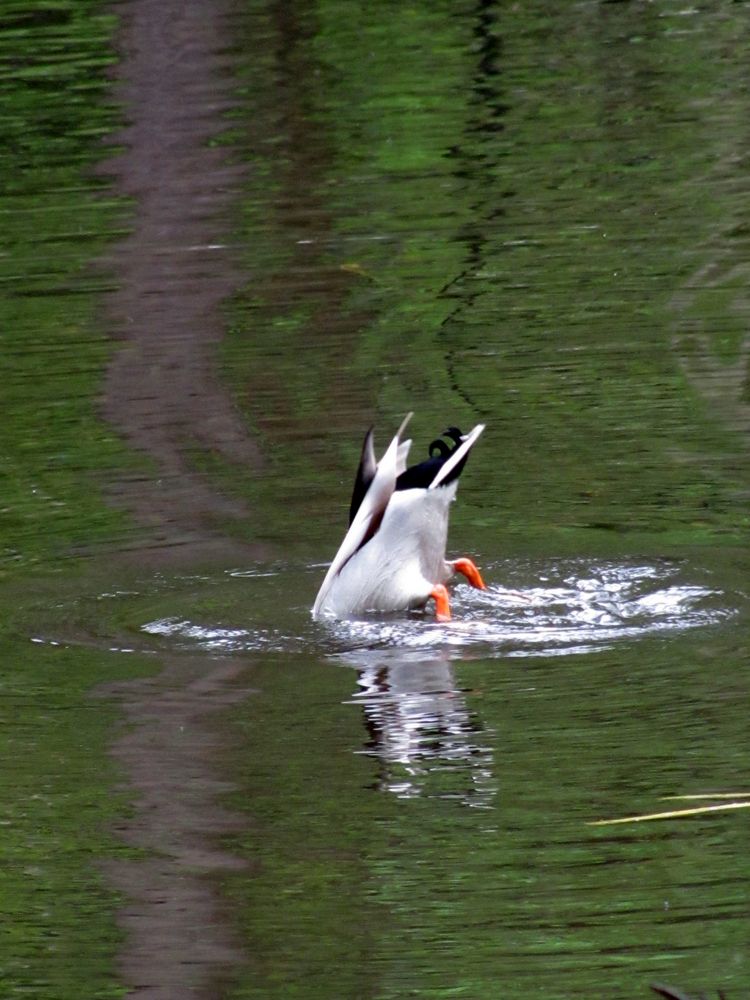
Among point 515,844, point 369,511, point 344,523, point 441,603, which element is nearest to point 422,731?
point 515,844

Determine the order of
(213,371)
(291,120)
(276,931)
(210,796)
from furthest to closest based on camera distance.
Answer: (291,120), (213,371), (210,796), (276,931)

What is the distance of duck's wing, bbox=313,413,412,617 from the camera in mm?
7312

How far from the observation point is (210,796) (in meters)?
6.01

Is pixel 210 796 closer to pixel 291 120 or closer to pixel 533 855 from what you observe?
pixel 533 855

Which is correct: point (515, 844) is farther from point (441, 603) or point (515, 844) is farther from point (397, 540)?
point (397, 540)

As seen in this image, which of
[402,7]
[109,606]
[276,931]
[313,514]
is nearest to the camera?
[276,931]

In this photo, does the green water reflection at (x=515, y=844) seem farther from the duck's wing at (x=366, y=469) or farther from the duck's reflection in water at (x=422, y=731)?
the duck's wing at (x=366, y=469)

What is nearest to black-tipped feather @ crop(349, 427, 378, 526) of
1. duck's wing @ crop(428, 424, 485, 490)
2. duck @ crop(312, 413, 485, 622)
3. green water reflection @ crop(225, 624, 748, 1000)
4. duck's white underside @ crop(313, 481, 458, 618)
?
duck @ crop(312, 413, 485, 622)

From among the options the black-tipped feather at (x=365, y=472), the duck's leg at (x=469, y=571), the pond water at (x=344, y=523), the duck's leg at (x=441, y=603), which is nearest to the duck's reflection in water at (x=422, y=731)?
the pond water at (x=344, y=523)

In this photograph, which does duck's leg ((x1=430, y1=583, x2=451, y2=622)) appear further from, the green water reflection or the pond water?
the green water reflection

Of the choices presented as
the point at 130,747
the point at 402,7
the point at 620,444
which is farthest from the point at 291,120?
the point at 130,747

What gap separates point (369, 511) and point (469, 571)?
1.38 ft

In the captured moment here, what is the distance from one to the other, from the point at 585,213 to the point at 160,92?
4.52m

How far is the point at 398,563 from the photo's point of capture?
7516 millimetres
